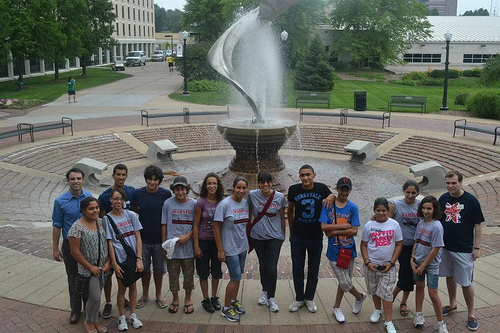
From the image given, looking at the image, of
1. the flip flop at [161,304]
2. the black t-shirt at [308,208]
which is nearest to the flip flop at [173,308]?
the flip flop at [161,304]

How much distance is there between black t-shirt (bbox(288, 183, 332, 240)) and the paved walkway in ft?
3.29

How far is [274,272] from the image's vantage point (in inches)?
233

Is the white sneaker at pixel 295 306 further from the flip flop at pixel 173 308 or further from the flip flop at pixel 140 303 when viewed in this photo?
the flip flop at pixel 140 303

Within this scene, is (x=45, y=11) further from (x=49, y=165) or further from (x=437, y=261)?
(x=437, y=261)

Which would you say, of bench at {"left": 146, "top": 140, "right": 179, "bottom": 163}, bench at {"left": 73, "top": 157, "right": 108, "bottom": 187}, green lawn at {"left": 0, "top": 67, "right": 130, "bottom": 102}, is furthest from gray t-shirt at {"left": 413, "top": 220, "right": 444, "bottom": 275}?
green lawn at {"left": 0, "top": 67, "right": 130, "bottom": 102}

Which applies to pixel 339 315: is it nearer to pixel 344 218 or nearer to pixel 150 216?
pixel 344 218

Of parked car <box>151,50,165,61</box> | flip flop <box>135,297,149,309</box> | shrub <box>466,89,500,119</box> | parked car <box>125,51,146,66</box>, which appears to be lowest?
flip flop <box>135,297,149,309</box>

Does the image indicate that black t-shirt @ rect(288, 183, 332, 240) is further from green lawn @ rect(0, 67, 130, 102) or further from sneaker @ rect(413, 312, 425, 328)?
green lawn @ rect(0, 67, 130, 102)

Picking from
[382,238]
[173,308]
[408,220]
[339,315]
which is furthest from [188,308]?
[408,220]

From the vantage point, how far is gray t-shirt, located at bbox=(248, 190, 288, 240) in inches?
228

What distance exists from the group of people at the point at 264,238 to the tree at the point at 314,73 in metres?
31.0

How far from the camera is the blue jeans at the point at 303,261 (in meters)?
5.84

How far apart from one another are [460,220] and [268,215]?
7.04ft

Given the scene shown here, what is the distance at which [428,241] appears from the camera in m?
5.43
